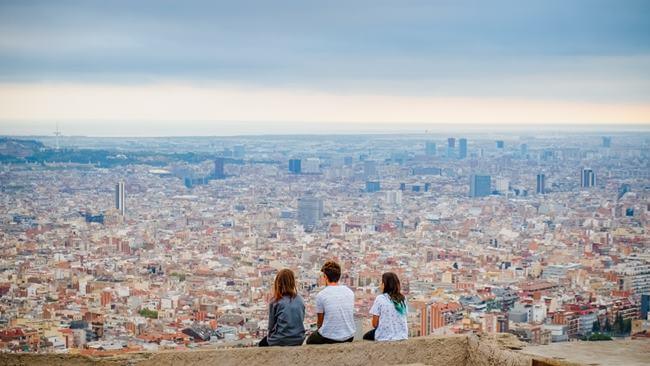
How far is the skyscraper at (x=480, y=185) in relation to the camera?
114ft

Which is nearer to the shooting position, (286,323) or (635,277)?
(286,323)

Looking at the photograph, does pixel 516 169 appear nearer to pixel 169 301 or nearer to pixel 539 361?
pixel 169 301

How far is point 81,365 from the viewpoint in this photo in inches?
180

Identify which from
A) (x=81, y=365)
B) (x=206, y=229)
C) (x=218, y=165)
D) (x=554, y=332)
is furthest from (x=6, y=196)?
(x=81, y=365)

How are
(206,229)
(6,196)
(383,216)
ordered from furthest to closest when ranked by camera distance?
(383,216)
(206,229)
(6,196)

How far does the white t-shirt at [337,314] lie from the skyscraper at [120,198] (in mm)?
26457

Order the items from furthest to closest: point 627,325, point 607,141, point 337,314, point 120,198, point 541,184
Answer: point 541,184 < point 607,141 < point 120,198 < point 627,325 < point 337,314

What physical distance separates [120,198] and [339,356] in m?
27.6

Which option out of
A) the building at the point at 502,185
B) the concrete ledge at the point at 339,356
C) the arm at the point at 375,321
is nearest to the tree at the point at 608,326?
the concrete ledge at the point at 339,356

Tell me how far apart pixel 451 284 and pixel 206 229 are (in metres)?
10.2

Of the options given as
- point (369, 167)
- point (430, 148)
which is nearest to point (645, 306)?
point (369, 167)

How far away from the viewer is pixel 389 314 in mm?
5016

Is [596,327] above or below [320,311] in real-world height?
below

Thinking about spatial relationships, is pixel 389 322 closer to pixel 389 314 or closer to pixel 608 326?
pixel 389 314
